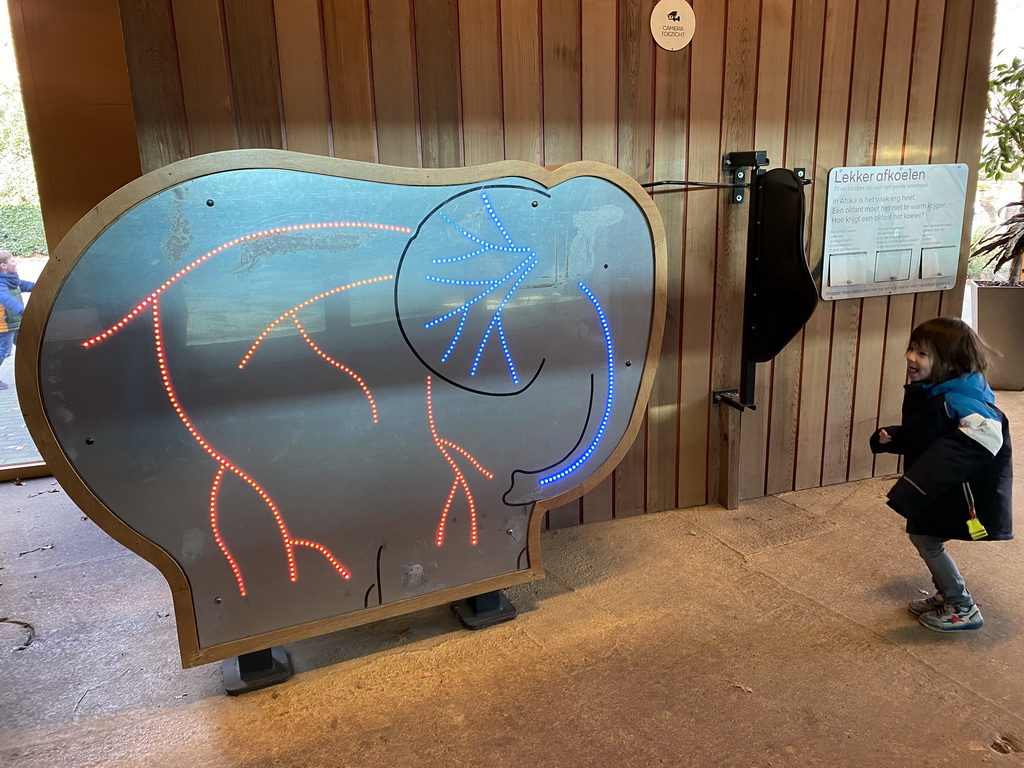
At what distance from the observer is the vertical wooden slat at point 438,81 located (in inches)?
95.0

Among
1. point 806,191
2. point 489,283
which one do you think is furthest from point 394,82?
point 806,191

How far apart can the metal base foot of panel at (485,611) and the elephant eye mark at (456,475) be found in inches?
9.4

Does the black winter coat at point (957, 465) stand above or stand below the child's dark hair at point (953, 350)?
below

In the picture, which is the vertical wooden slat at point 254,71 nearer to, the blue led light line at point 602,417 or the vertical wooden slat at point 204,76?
the vertical wooden slat at point 204,76

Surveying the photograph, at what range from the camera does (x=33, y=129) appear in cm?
352

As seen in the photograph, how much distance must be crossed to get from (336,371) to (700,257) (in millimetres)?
1720

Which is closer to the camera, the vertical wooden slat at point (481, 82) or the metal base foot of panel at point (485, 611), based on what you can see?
the metal base foot of panel at point (485, 611)

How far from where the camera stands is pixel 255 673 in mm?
2084

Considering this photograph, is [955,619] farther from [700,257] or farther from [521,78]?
[521,78]

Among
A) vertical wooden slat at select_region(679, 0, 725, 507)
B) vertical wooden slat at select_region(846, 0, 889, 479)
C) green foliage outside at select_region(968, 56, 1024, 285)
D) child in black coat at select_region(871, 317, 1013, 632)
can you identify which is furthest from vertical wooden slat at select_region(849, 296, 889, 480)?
green foliage outside at select_region(968, 56, 1024, 285)

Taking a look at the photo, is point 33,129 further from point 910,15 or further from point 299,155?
point 910,15

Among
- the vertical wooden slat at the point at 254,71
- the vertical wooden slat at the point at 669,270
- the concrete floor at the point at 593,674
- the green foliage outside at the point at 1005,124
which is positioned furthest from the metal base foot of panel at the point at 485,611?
the green foliage outside at the point at 1005,124

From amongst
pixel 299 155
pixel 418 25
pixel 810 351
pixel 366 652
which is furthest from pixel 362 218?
pixel 810 351

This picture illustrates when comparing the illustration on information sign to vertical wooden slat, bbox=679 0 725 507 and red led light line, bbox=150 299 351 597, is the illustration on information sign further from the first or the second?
vertical wooden slat, bbox=679 0 725 507
